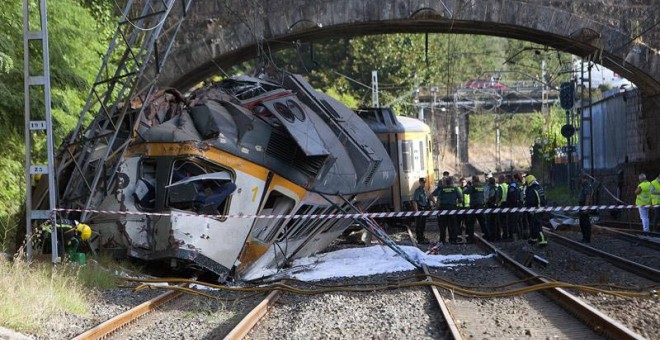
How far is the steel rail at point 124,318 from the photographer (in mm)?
9062

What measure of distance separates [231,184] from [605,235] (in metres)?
A: 14.1

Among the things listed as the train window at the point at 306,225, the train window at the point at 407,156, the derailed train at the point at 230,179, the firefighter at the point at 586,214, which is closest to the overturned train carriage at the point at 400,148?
the train window at the point at 407,156

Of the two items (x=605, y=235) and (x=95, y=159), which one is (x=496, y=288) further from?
(x=605, y=235)

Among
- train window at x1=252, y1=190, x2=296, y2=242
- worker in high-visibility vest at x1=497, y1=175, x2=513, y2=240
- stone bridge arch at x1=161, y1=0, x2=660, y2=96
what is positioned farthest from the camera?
stone bridge arch at x1=161, y1=0, x2=660, y2=96

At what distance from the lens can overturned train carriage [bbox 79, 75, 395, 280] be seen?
13.4 m

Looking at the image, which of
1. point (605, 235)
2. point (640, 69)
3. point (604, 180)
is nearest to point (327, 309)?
point (605, 235)

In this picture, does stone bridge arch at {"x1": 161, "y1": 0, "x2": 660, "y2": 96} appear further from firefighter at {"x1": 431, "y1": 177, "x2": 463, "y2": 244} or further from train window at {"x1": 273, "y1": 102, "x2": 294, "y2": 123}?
train window at {"x1": 273, "y1": 102, "x2": 294, "y2": 123}

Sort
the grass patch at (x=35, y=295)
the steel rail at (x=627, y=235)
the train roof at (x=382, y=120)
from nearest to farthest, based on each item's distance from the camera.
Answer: the grass patch at (x=35, y=295)
the steel rail at (x=627, y=235)
the train roof at (x=382, y=120)

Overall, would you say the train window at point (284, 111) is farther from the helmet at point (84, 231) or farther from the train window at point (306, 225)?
the helmet at point (84, 231)

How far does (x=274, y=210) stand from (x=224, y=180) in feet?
4.47

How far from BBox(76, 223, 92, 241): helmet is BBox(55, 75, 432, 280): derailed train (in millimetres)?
358

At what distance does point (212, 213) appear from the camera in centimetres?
1348

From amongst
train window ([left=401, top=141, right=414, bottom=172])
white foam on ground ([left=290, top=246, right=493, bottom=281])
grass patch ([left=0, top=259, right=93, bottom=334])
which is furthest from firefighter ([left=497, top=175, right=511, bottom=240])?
grass patch ([left=0, top=259, right=93, bottom=334])

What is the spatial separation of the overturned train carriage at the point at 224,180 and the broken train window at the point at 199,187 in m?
0.01
